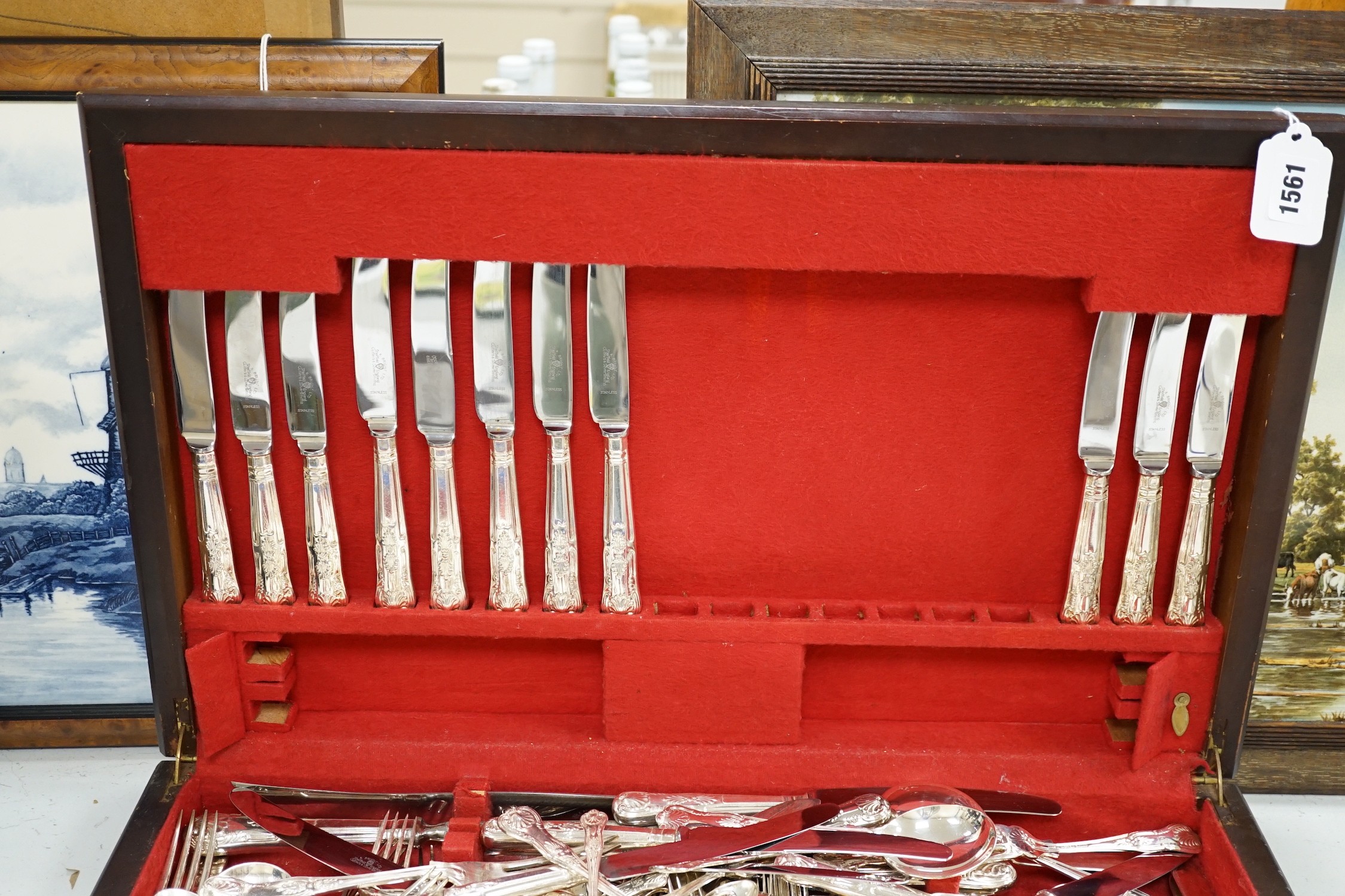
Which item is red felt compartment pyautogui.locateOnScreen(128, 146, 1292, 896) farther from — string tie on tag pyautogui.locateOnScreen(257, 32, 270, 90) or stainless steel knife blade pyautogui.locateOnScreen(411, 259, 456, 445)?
string tie on tag pyautogui.locateOnScreen(257, 32, 270, 90)

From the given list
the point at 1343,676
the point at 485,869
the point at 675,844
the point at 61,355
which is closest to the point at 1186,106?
the point at 1343,676

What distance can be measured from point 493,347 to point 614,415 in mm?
109

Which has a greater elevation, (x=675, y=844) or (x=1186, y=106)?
(x=1186, y=106)

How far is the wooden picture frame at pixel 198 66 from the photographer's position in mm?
887

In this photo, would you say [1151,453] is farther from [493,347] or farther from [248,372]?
[248,372]

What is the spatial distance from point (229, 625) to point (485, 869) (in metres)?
0.30

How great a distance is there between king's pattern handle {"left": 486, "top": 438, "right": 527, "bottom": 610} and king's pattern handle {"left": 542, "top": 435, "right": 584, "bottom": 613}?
0.08 feet

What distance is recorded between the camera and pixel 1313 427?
941mm

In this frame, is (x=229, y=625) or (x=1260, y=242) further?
(x=229, y=625)

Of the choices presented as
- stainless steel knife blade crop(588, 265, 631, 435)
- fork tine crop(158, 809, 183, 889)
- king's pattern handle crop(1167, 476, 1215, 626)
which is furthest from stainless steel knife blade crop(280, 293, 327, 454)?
king's pattern handle crop(1167, 476, 1215, 626)

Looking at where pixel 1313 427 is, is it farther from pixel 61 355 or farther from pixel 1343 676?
pixel 61 355

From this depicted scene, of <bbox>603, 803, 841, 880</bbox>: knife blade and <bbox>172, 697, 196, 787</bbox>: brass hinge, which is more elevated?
<bbox>172, 697, 196, 787</bbox>: brass hinge

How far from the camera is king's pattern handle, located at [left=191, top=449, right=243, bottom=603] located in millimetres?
869

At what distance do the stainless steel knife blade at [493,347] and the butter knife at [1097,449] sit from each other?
1.50ft
